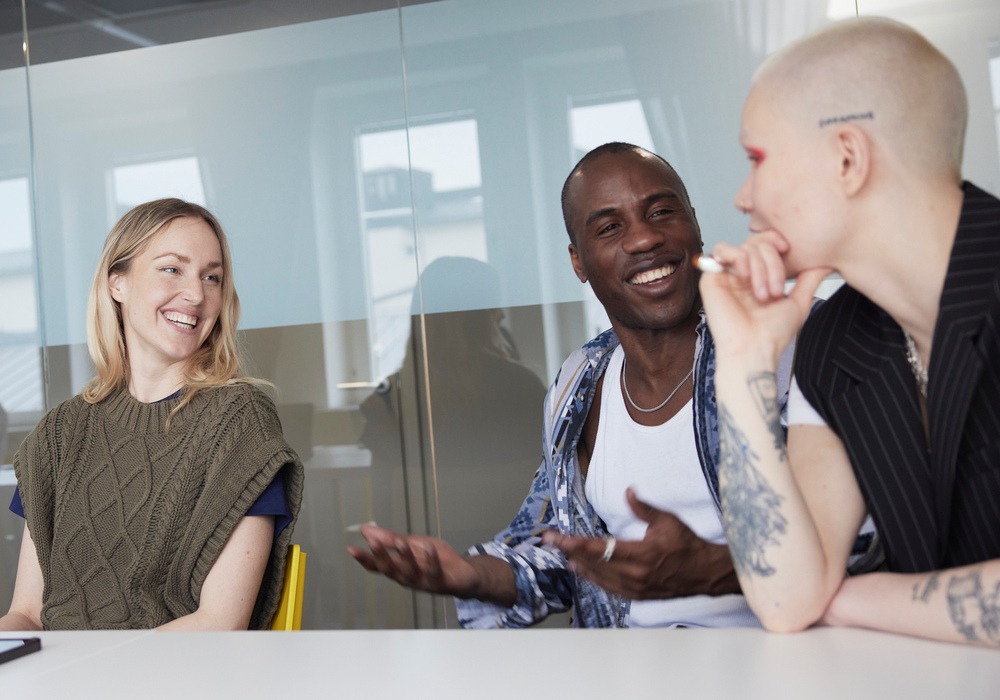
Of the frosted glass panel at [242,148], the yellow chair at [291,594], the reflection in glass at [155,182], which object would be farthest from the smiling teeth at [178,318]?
the reflection in glass at [155,182]

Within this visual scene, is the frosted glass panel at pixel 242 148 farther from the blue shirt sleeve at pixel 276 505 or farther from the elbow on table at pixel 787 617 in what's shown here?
the elbow on table at pixel 787 617

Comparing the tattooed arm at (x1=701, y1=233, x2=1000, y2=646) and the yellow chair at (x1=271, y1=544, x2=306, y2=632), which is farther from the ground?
the tattooed arm at (x1=701, y1=233, x2=1000, y2=646)

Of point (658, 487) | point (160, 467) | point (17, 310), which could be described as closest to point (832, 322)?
point (658, 487)

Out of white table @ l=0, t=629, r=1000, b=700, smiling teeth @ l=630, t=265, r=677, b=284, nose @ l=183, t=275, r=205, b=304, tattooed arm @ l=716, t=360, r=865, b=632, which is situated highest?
nose @ l=183, t=275, r=205, b=304

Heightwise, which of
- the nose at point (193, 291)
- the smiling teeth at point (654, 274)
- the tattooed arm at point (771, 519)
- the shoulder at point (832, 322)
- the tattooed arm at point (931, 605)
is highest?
the nose at point (193, 291)

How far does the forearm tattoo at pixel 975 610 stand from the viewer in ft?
3.44

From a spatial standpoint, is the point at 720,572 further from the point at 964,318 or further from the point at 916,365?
the point at 964,318

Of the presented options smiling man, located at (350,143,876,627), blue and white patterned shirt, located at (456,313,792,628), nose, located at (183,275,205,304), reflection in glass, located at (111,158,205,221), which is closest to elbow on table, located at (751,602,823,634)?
smiling man, located at (350,143,876,627)

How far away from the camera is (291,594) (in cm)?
201

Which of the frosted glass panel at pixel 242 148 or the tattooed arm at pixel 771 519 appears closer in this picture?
the tattooed arm at pixel 771 519

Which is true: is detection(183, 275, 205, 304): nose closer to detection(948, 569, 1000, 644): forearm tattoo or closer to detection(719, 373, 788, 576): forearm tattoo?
detection(719, 373, 788, 576): forearm tattoo

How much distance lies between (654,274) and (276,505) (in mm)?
Answer: 910

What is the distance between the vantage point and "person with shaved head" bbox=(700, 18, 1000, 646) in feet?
4.06

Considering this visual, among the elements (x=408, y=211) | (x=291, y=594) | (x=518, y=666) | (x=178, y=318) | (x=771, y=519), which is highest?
(x=408, y=211)
